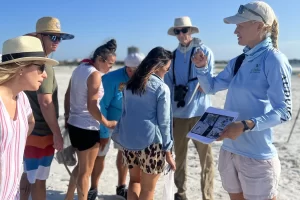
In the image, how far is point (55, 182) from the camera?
5133mm

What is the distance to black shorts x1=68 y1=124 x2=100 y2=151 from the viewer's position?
3.69 meters

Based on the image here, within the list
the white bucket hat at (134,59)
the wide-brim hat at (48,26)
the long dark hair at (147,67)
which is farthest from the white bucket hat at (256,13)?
the wide-brim hat at (48,26)

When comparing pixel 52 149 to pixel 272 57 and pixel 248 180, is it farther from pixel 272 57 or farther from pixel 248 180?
pixel 272 57

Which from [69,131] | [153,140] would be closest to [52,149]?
[69,131]

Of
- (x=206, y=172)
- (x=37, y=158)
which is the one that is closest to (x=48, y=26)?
(x=37, y=158)

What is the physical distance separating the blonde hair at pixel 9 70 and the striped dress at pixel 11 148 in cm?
17

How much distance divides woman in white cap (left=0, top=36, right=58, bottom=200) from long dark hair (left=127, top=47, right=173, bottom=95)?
42.1 inches

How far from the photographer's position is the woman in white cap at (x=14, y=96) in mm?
2072

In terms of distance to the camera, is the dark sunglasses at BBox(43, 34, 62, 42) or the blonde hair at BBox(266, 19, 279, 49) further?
the dark sunglasses at BBox(43, 34, 62, 42)

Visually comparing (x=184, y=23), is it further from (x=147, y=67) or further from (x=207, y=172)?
(x=207, y=172)

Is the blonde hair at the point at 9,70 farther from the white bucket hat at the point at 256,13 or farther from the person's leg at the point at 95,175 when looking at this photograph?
the person's leg at the point at 95,175

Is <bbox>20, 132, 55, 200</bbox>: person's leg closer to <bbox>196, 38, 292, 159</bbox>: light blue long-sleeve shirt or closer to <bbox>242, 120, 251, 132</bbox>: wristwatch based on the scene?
<bbox>196, 38, 292, 159</bbox>: light blue long-sleeve shirt

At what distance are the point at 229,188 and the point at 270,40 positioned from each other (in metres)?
1.19

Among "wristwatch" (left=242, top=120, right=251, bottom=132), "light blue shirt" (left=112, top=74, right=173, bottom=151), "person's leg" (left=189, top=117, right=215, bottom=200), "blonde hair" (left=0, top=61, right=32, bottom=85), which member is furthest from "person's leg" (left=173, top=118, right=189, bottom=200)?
"blonde hair" (left=0, top=61, right=32, bottom=85)
